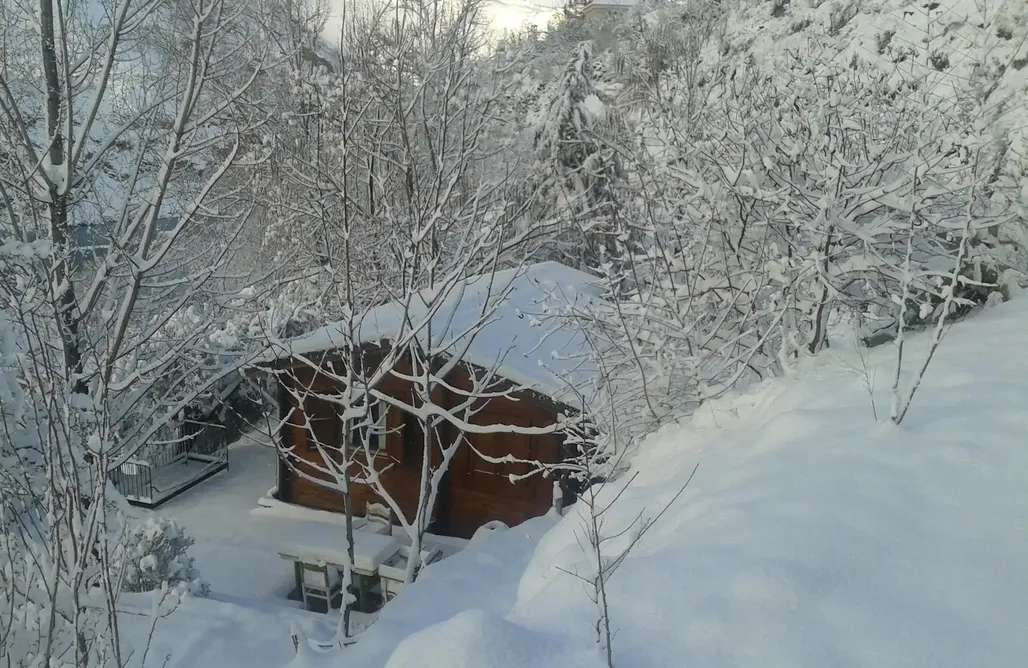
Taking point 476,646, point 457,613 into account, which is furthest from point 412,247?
point 476,646

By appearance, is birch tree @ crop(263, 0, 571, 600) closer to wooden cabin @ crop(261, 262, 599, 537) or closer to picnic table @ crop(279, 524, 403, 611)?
wooden cabin @ crop(261, 262, 599, 537)

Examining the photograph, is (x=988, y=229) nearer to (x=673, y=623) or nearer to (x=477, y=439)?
(x=673, y=623)

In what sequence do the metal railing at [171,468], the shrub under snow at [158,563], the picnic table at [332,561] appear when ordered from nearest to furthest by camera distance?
the shrub under snow at [158,563], the picnic table at [332,561], the metal railing at [171,468]

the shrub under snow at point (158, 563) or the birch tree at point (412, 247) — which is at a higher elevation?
the birch tree at point (412, 247)

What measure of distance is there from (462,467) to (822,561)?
957 centimetres

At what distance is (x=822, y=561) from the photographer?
9.50 ft

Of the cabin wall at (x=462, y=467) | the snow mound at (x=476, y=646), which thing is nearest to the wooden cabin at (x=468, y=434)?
the cabin wall at (x=462, y=467)

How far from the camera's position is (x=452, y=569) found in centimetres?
695

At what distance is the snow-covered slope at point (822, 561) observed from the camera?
8.32 ft

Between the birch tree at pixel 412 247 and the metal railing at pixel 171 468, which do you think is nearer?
the birch tree at pixel 412 247

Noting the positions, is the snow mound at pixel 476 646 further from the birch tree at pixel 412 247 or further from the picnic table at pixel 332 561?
the picnic table at pixel 332 561

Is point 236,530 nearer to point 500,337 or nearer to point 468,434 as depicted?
point 468,434

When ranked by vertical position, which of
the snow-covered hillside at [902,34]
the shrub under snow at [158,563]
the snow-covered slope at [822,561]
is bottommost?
the shrub under snow at [158,563]

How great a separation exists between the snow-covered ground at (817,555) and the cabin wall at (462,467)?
5.74 metres
